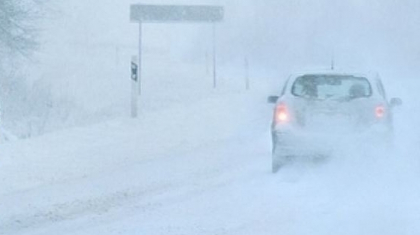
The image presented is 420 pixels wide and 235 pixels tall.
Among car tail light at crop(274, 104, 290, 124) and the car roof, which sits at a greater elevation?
the car roof

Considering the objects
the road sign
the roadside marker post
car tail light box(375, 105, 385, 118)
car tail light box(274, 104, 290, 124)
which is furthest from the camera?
the road sign

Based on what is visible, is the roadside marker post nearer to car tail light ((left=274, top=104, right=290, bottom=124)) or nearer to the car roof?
the car roof

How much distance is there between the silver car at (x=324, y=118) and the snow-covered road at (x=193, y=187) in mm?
315

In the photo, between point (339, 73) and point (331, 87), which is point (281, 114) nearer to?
point (331, 87)

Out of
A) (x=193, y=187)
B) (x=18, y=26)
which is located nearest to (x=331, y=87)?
(x=193, y=187)

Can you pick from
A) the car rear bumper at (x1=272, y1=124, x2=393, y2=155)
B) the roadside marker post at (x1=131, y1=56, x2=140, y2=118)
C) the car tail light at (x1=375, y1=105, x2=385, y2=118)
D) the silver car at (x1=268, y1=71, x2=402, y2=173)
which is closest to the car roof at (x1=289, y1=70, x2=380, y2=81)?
the silver car at (x1=268, y1=71, x2=402, y2=173)

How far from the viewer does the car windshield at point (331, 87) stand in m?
15.2

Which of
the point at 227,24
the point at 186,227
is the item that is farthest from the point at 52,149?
the point at 227,24

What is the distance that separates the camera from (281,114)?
15.2 metres

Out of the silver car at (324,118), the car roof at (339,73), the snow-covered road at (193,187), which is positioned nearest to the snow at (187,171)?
the snow-covered road at (193,187)

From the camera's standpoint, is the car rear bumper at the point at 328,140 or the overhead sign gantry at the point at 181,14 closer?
the car rear bumper at the point at 328,140

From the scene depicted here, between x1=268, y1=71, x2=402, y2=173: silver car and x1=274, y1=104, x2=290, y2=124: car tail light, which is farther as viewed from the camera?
x1=274, y1=104, x2=290, y2=124: car tail light

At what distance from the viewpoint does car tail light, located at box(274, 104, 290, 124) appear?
15.1 m

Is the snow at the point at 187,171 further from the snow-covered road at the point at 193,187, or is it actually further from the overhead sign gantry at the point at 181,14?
the overhead sign gantry at the point at 181,14
